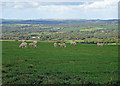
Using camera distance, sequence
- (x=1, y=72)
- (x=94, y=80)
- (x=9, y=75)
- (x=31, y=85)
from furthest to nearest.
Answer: (x=1, y=72) < (x=9, y=75) < (x=94, y=80) < (x=31, y=85)

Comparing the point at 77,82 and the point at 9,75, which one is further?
the point at 9,75

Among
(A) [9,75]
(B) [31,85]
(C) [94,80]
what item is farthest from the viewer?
(A) [9,75]

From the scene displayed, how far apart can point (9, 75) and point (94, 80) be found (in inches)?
213

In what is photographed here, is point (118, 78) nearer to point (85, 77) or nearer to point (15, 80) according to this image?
point (85, 77)

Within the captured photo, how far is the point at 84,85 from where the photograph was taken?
987cm

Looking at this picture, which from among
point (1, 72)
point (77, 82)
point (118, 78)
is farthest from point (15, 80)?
point (118, 78)

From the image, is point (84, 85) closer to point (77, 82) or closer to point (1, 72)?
point (77, 82)

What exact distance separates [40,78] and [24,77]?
3.25ft

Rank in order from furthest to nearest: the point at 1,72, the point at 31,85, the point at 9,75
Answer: the point at 1,72
the point at 9,75
the point at 31,85

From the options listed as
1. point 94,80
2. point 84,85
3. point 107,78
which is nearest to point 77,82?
point 84,85

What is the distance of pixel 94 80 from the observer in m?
10.6

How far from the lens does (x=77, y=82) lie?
1012cm

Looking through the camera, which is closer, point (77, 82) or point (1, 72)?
point (77, 82)

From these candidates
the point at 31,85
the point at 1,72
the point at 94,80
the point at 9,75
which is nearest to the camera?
the point at 31,85
